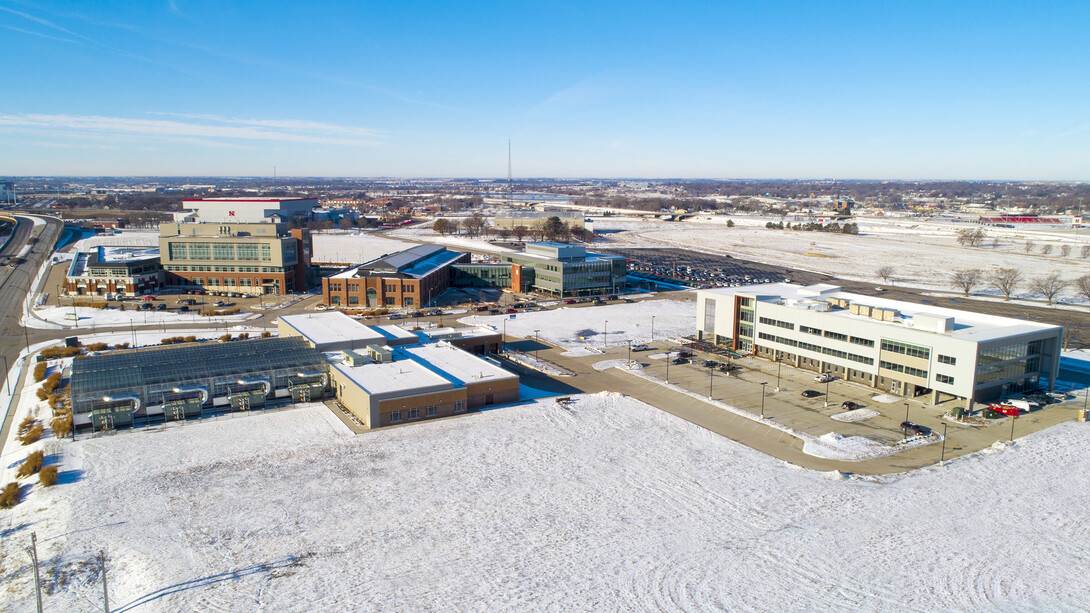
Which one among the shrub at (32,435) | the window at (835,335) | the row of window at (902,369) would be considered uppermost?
the window at (835,335)

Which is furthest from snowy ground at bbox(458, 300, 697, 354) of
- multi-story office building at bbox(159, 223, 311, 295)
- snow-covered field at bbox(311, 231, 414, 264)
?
snow-covered field at bbox(311, 231, 414, 264)

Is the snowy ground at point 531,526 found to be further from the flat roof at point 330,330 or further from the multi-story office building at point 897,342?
the flat roof at point 330,330

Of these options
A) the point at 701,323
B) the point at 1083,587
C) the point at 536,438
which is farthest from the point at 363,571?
the point at 701,323

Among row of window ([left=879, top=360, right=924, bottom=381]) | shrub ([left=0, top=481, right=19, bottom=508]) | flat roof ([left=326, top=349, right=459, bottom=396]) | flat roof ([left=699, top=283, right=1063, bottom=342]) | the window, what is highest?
flat roof ([left=699, top=283, right=1063, bottom=342])

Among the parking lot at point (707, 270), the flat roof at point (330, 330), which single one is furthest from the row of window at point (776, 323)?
the parking lot at point (707, 270)

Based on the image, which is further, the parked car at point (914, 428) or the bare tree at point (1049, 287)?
the bare tree at point (1049, 287)

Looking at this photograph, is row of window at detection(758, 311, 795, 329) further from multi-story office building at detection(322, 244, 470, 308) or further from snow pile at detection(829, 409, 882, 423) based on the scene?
multi-story office building at detection(322, 244, 470, 308)

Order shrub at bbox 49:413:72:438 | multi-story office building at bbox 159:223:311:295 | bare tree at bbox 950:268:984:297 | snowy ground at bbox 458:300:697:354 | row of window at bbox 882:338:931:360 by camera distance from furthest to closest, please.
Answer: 1. bare tree at bbox 950:268:984:297
2. multi-story office building at bbox 159:223:311:295
3. snowy ground at bbox 458:300:697:354
4. row of window at bbox 882:338:931:360
5. shrub at bbox 49:413:72:438
